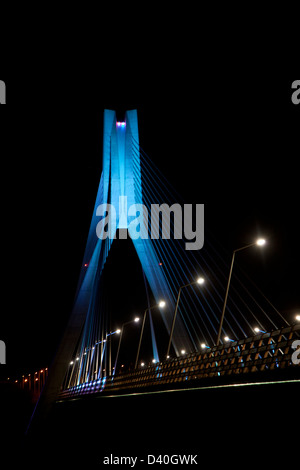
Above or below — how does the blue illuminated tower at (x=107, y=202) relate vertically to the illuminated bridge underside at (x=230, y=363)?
above

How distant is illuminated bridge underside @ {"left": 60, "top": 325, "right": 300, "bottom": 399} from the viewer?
20.4 ft

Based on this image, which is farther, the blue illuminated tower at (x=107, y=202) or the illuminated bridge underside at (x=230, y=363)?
the blue illuminated tower at (x=107, y=202)

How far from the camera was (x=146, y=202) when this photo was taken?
17859 millimetres

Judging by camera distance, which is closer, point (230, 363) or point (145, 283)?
point (230, 363)

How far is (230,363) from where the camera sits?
7785 mm

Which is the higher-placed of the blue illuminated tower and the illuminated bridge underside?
the blue illuminated tower

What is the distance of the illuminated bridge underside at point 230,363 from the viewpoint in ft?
20.4

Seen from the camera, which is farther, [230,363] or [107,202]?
[107,202]

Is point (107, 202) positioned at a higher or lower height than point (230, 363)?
higher

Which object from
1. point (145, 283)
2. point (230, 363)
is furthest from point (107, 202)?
point (230, 363)

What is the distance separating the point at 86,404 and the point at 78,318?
1055cm

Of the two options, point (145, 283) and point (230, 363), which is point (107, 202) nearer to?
point (145, 283)

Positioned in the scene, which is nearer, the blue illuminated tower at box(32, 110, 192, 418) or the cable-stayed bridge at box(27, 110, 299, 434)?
the cable-stayed bridge at box(27, 110, 299, 434)
